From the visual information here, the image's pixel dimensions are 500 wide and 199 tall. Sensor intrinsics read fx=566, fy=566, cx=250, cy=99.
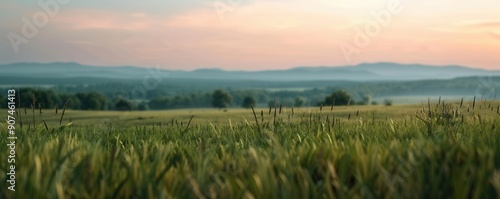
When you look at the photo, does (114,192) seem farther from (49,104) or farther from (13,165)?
(49,104)

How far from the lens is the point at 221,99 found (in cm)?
8269

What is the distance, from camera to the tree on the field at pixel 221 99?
8256 cm

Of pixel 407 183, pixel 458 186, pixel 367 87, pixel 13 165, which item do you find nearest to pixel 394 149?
pixel 407 183

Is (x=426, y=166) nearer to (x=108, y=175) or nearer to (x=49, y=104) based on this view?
(x=108, y=175)

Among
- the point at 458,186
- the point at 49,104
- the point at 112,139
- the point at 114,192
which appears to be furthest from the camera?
the point at 49,104

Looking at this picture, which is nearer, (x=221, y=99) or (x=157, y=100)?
(x=221, y=99)

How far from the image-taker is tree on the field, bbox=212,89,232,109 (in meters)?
82.6

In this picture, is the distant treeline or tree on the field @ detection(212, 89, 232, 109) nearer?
the distant treeline

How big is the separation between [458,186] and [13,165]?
102 inches

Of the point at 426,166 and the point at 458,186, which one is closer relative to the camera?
the point at 458,186

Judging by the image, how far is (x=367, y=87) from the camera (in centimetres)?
14938

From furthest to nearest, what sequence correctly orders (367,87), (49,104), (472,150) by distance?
(367,87), (49,104), (472,150)

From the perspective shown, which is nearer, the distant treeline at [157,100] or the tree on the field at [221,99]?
the distant treeline at [157,100]

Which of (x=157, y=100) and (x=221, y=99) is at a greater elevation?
(x=221, y=99)
